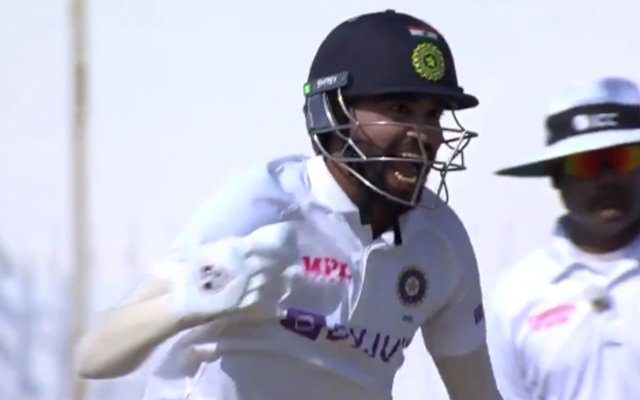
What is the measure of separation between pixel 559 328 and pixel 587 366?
92 millimetres

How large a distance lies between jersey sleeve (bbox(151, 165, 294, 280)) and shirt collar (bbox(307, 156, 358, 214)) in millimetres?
68

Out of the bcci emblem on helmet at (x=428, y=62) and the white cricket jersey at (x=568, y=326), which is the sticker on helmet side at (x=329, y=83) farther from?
the white cricket jersey at (x=568, y=326)

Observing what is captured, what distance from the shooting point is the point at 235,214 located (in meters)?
2.28

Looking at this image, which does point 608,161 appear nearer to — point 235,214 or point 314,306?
point 314,306

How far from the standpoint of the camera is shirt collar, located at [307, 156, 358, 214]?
7.94 ft

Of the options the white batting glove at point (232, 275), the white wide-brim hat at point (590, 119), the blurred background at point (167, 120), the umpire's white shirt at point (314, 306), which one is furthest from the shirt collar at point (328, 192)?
the blurred background at point (167, 120)

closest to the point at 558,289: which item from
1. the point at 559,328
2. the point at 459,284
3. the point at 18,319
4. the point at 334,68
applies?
the point at 559,328

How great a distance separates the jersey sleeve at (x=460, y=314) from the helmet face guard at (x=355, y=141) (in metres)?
0.12

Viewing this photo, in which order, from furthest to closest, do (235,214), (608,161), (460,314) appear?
(608,161), (460,314), (235,214)

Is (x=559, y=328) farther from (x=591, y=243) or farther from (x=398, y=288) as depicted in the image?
(x=398, y=288)

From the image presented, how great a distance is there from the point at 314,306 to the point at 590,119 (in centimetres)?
99

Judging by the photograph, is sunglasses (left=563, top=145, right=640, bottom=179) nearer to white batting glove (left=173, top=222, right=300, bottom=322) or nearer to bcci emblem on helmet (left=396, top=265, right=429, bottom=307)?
bcci emblem on helmet (left=396, top=265, right=429, bottom=307)

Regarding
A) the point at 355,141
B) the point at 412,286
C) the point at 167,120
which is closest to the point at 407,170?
the point at 355,141

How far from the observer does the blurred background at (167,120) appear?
3971 mm
